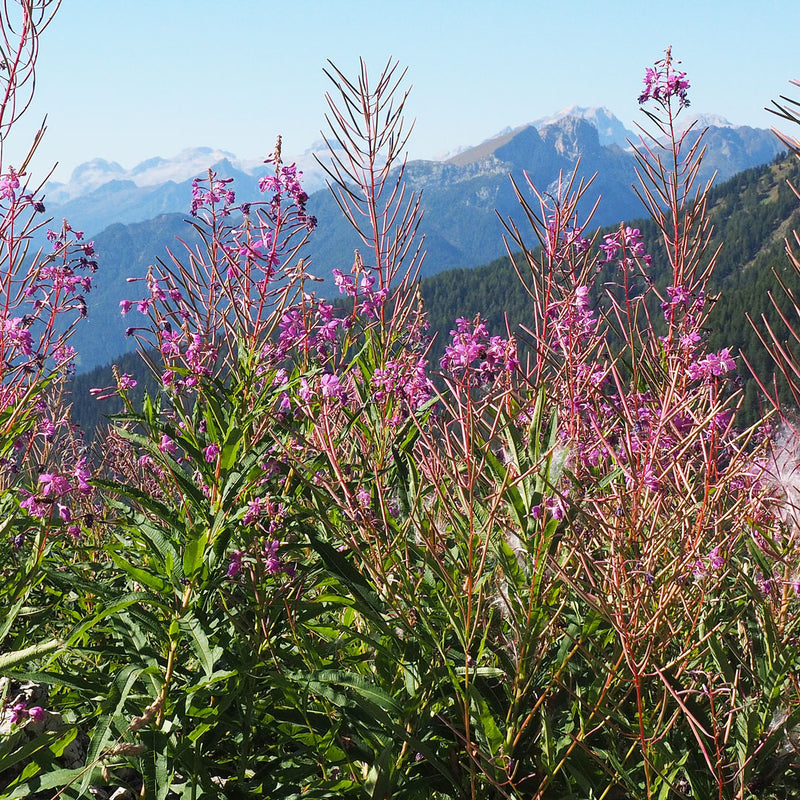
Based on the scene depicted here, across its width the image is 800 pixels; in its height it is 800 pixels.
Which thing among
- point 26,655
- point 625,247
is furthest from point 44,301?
point 625,247

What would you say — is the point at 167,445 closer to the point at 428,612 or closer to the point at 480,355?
the point at 428,612

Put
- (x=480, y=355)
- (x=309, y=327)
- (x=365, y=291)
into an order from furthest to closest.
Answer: (x=365, y=291)
(x=309, y=327)
(x=480, y=355)

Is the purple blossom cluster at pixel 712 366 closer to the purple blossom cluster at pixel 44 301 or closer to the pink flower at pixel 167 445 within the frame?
the pink flower at pixel 167 445

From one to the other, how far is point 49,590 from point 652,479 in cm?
213

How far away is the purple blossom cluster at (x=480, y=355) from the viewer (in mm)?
2010

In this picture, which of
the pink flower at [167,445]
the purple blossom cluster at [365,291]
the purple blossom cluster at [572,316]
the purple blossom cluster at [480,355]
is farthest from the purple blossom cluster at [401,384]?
the pink flower at [167,445]

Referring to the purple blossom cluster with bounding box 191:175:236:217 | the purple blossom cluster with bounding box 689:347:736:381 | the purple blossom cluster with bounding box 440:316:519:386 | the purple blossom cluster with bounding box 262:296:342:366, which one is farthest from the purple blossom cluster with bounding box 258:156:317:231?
→ the purple blossom cluster with bounding box 689:347:736:381

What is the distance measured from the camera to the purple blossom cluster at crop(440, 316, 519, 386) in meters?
2.01

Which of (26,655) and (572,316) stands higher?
(572,316)

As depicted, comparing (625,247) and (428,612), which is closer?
(428,612)

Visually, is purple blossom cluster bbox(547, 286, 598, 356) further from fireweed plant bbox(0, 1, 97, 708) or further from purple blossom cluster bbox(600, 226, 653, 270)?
fireweed plant bbox(0, 1, 97, 708)

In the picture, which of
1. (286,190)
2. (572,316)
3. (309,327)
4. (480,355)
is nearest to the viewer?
(480,355)

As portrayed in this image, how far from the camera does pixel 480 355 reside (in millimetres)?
2051

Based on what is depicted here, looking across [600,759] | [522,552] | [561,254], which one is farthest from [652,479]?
[561,254]
